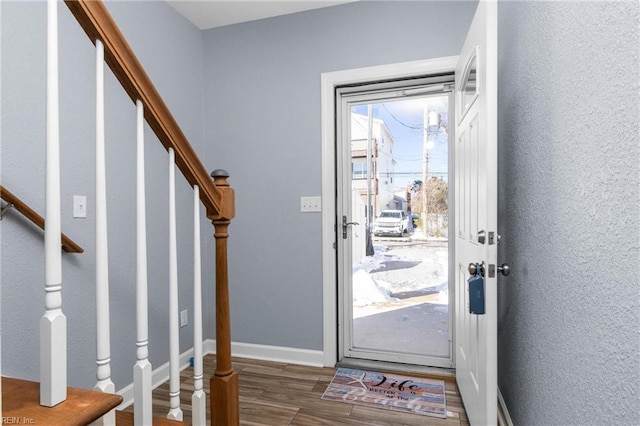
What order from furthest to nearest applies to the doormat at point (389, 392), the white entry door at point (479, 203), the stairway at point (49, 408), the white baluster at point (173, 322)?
the doormat at point (389, 392) < the white entry door at point (479, 203) < the white baluster at point (173, 322) < the stairway at point (49, 408)

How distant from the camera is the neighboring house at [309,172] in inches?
31.1

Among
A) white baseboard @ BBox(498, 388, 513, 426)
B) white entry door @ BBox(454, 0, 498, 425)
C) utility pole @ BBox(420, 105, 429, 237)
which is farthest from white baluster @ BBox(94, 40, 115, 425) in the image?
utility pole @ BBox(420, 105, 429, 237)

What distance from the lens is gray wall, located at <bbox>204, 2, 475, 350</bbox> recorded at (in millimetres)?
2533

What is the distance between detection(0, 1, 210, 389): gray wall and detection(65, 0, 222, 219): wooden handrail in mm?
973

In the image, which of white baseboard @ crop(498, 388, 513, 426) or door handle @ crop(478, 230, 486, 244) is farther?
white baseboard @ crop(498, 388, 513, 426)

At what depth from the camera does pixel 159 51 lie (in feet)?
7.91

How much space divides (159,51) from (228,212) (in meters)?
1.72

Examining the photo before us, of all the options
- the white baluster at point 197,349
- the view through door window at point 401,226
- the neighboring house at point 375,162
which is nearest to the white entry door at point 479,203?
the view through door window at point 401,226

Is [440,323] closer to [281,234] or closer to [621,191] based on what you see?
[281,234]

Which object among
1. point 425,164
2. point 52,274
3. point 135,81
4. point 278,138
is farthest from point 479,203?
point 278,138

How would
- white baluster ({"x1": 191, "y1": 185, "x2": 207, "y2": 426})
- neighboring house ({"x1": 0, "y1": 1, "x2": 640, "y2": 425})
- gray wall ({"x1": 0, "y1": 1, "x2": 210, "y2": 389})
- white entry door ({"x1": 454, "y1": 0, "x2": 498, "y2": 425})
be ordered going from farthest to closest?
1. gray wall ({"x1": 0, "y1": 1, "x2": 210, "y2": 389})
2. white entry door ({"x1": 454, "y1": 0, "x2": 498, "y2": 425})
3. white baluster ({"x1": 191, "y1": 185, "x2": 207, "y2": 426})
4. neighboring house ({"x1": 0, "y1": 1, "x2": 640, "y2": 425})

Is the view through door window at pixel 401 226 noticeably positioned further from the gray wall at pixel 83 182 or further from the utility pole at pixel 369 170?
the gray wall at pixel 83 182

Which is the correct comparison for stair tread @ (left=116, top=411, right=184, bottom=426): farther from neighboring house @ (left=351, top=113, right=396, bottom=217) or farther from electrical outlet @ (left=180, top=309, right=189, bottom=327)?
neighboring house @ (left=351, top=113, right=396, bottom=217)

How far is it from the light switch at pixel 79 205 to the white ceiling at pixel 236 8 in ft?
5.08
